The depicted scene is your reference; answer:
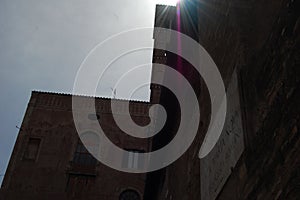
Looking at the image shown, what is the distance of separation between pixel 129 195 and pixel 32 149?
525 cm

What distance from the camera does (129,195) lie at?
615 inches

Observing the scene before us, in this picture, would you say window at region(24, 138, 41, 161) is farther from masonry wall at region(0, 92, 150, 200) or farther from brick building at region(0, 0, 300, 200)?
brick building at region(0, 0, 300, 200)

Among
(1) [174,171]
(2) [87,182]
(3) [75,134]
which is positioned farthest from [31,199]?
(1) [174,171]

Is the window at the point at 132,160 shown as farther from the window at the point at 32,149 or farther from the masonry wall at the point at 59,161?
the window at the point at 32,149

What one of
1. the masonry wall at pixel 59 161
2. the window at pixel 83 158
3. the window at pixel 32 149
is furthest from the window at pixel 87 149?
the window at pixel 32 149

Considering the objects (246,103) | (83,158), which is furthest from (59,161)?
(246,103)

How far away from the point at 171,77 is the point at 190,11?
1.48m

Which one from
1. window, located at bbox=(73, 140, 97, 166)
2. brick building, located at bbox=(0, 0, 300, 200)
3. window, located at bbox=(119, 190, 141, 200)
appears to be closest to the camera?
brick building, located at bbox=(0, 0, 300, 200)

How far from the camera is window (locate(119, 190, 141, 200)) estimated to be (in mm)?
15539

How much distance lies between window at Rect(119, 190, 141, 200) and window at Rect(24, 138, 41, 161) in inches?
181

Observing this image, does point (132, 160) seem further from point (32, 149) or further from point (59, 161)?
point (32, 149)

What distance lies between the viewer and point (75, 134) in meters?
16.9

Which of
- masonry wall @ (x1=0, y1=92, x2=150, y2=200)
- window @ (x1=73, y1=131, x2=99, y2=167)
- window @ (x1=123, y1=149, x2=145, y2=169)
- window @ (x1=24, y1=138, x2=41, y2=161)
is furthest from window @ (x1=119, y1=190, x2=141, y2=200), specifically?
window @ (x1=24, y1=138, x2=41, y2=161)

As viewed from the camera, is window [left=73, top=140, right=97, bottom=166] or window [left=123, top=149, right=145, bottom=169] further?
window [left=123, top=149, right=145, bottom=169]
